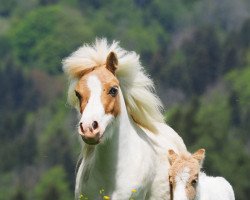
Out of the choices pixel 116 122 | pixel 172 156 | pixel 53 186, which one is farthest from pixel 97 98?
pixel 53 186

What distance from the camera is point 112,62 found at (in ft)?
45.1

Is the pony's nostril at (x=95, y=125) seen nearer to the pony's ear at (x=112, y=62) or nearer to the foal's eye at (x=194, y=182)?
the pony's ear at (x=112, y=62)

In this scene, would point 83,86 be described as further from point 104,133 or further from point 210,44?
point 210,44

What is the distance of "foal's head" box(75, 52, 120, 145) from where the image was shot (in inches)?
502

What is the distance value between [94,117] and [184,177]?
110 centimetres

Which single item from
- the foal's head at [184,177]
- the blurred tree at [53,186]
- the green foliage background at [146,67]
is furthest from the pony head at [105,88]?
the blurred tree at [53,186]

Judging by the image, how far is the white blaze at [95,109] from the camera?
12789 millimetres

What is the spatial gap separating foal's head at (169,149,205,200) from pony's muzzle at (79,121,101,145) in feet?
3.03

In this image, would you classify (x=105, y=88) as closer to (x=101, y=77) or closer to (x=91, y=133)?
(x=101, y=77)

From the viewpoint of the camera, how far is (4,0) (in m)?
156

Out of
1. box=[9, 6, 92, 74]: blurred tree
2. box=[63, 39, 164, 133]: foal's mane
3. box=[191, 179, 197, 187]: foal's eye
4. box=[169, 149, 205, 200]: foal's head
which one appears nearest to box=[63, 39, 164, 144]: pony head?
box=[63, 39, 164, 133]: foal's mane

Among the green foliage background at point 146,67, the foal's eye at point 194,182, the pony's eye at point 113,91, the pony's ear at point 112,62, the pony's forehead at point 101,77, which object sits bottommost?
the foal's eye at point 194,182

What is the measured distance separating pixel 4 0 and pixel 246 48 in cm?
4838

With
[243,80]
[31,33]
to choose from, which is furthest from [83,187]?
[31,33]
